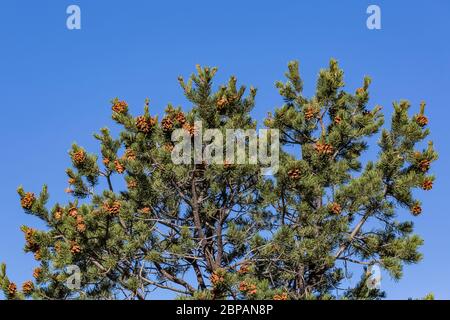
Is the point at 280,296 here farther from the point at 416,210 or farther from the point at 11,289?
the point at 11,289

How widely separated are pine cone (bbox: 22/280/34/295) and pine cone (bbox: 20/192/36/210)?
1188 mm

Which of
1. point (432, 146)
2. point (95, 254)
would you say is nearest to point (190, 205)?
point (95, 254)

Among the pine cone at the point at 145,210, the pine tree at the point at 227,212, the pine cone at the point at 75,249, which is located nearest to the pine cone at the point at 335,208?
the pine tree at the point at 227,212

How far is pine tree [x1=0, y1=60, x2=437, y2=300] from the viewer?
33.4 ft

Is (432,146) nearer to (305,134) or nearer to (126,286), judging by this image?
(305,134)

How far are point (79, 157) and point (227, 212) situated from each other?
8.80 ft

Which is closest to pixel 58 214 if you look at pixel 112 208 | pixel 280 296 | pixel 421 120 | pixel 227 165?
pixel 112 208

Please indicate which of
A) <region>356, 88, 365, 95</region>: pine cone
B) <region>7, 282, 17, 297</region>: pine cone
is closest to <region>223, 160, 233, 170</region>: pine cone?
<region>356, 88, 365, 95</region>: pine cone

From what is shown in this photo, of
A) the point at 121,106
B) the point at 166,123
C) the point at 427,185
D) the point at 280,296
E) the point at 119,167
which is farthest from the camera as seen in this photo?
the point at 119,167

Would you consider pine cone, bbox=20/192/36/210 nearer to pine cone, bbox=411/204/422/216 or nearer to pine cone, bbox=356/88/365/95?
pine cone, bbox=356/88/365/95

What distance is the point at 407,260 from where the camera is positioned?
1063 centimetres

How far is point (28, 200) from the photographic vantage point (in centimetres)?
1035

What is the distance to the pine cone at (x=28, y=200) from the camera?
34.0 ft

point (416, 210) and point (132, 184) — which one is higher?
point (132, 184)
